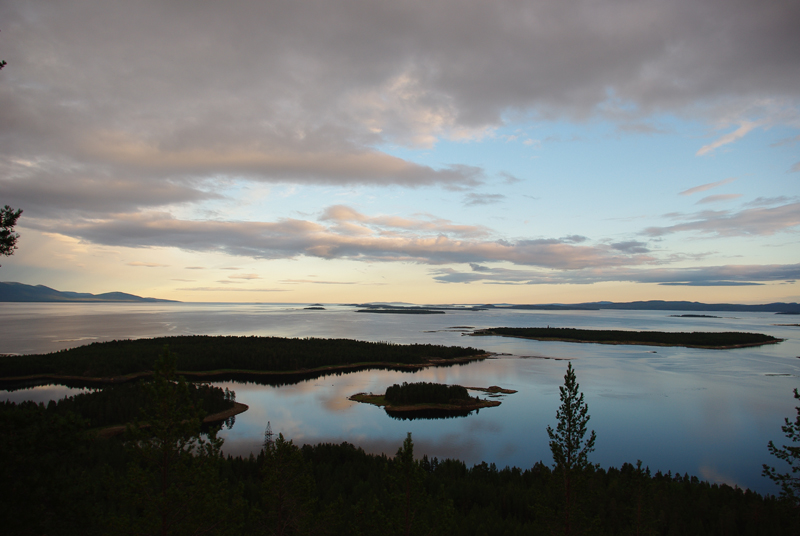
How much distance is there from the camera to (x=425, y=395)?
2702 inches

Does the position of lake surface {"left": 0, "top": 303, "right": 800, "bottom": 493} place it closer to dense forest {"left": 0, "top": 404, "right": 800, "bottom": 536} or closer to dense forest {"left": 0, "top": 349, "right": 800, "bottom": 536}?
dense forest {"left": 0, "top": 404, "right": 800, "bottom": 536}

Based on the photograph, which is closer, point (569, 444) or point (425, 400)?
point (569, 444)

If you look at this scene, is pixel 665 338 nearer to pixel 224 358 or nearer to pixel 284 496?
pixel 224 358

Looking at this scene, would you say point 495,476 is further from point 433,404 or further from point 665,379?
point 665,379

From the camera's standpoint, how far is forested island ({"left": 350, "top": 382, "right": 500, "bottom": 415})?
6550 centimetres

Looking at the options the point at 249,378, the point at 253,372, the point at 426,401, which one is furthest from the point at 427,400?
the point at 253,372

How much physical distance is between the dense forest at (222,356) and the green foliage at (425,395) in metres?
36.8

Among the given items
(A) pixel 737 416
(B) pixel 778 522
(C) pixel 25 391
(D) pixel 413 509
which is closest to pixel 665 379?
(A) pixel 737 416

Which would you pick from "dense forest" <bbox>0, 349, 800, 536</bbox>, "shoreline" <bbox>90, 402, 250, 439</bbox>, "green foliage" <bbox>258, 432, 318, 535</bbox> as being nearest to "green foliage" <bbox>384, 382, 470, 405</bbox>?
"shoreline" <bbox>90, 402, 250, 439</bbox>


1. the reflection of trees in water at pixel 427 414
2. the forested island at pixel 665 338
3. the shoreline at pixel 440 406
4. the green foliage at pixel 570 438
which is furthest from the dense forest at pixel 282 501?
the forested island at pixel 665 338

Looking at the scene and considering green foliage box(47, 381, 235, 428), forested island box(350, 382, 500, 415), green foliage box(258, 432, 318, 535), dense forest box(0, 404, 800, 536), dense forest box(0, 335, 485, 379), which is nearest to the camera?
dense forest box(0, 404, 800, 536)

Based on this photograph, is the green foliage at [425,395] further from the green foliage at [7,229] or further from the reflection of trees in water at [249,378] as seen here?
the green foliage at [7,229]

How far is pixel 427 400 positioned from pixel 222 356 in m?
55.4

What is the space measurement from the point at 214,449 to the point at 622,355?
137901 millimetres
